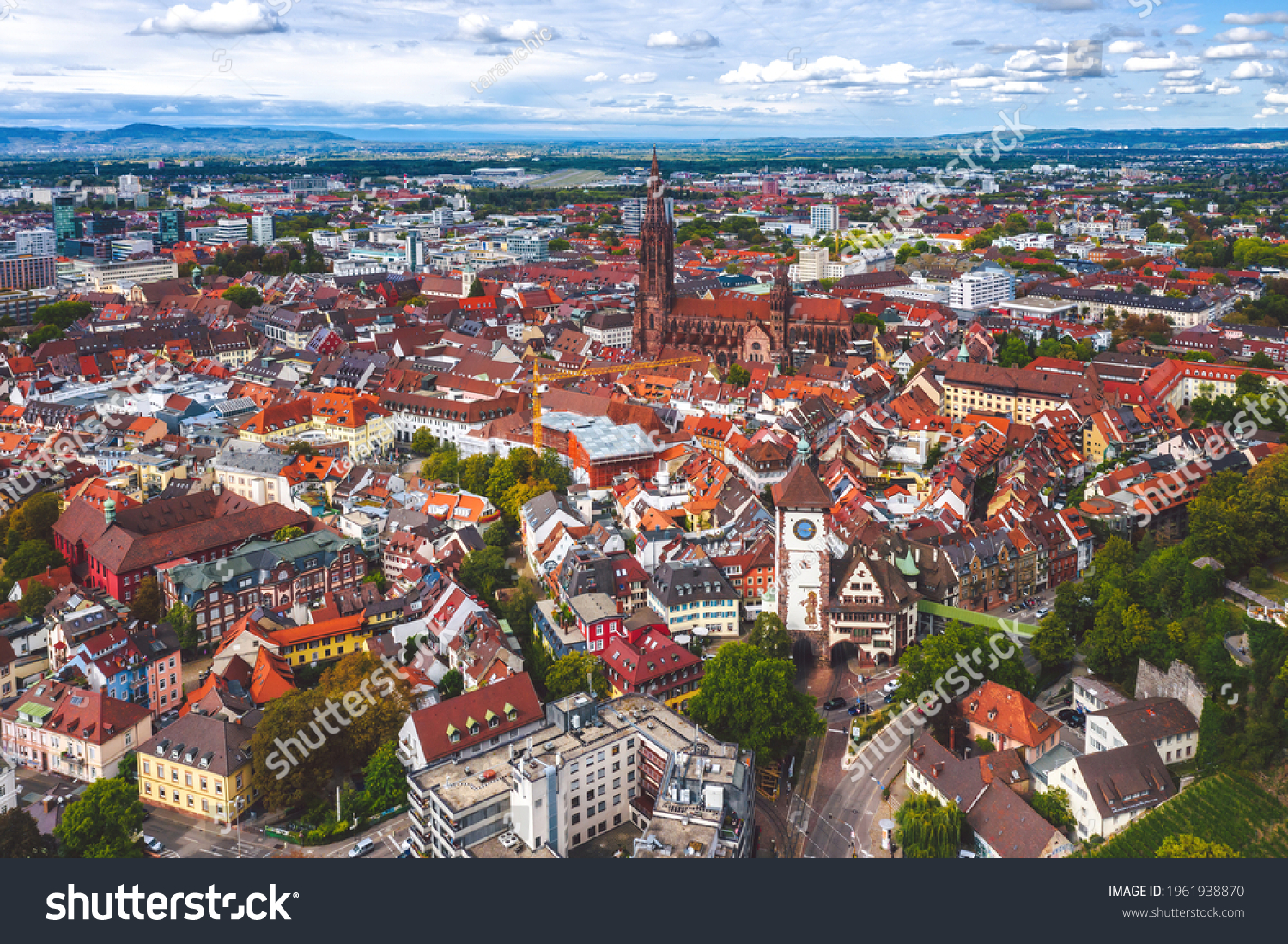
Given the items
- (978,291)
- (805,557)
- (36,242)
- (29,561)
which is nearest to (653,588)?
(805,557)

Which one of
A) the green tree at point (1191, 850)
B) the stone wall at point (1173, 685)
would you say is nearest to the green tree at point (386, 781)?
the green tree at point (1191, 850)

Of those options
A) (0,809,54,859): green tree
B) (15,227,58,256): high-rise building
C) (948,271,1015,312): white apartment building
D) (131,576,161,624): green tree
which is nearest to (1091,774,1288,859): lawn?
(0,809,54,859): green tree

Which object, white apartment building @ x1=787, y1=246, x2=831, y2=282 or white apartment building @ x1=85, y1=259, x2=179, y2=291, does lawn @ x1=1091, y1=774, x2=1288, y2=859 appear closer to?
white apartment building @ x1=787, y1=246, x2=831, y2=282

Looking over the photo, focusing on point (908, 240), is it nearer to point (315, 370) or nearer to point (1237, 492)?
point (315, 370)

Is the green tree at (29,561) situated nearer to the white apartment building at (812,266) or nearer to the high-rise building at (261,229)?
the white apartment building at (812,266)

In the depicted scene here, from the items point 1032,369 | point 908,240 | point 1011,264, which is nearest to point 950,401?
point 1032,369

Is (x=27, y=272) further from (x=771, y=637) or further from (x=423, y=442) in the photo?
(x=771, y=637)
